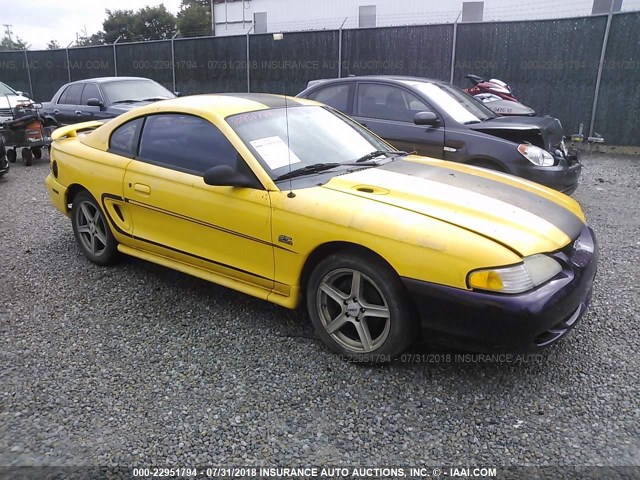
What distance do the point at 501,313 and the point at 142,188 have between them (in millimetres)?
2659

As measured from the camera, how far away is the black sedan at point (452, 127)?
5848 mm

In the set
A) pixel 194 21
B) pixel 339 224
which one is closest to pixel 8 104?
pixel 339 224

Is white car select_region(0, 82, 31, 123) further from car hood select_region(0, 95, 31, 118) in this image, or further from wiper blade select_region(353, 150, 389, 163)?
wiper blade select_region(353, 150, 389, 163)

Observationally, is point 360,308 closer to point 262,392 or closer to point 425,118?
point 262,392

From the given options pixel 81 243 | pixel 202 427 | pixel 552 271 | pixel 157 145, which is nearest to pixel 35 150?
pixel 81 243

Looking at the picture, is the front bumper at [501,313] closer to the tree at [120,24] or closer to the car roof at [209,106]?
the car roof at [209,106]

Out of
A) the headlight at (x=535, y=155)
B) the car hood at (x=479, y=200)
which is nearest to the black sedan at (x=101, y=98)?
the headlight at (x=535, y=155)

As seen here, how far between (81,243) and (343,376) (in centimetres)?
292

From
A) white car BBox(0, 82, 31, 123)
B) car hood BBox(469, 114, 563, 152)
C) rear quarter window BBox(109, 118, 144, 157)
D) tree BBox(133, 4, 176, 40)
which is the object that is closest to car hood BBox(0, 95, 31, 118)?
white car BBox(0, 82, 31, 123)

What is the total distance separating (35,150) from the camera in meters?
10.5

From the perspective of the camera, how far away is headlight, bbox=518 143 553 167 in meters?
5.81

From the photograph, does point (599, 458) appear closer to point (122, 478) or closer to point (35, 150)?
point (122, 478)

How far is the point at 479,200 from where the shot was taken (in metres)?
3.14

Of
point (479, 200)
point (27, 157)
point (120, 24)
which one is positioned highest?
point (120, 24)
